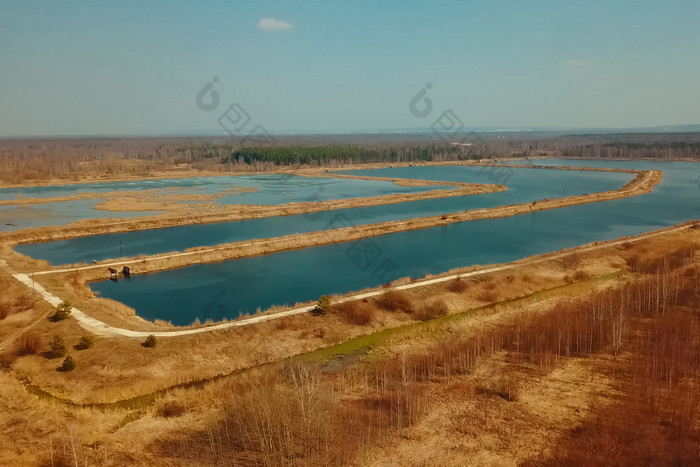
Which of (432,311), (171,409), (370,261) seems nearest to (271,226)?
(370,261)

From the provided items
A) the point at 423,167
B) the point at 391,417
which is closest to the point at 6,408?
the point at 391,417

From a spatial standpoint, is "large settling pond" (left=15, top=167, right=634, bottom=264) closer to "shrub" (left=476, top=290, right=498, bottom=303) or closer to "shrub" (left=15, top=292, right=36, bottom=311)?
"shrub" (left=15, top=292, right=36, bottom=311)

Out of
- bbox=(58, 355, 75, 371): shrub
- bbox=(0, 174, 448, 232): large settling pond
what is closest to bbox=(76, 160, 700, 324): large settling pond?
bbox=(58, 355, 75, 371): shrub

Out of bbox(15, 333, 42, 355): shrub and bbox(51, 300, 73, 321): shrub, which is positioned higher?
bbox(51, 300, 73, 321): shrub

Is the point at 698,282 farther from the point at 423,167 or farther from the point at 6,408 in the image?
the point at 423,167

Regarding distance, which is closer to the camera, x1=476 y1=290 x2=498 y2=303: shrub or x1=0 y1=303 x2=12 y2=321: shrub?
x1=0 y1=303 x2=12 y2=321: shrub

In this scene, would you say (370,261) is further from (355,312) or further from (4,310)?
(4,310)
